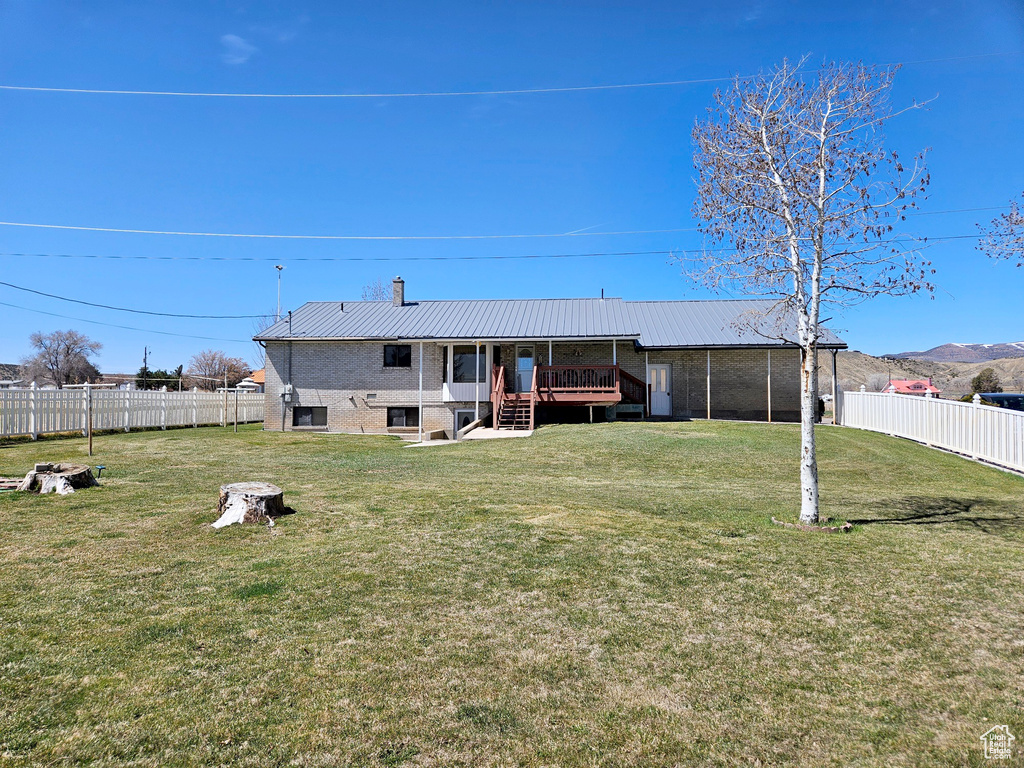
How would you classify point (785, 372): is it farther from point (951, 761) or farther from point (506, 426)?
point (951, 761)

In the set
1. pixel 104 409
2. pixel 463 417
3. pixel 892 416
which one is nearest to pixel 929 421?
pixel 892 416

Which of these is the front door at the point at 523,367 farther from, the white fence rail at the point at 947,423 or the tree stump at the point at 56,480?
the tree stump at the point at 56,480

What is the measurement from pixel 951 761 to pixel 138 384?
71.5 meters

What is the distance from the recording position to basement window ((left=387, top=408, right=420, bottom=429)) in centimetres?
2445

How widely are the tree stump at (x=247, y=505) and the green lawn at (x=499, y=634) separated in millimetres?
192

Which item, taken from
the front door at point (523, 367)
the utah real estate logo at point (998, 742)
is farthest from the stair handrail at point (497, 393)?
the utah real estate logo at point (998, 742)

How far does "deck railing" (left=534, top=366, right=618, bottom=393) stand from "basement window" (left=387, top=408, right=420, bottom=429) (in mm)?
5417

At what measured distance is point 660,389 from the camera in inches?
Answer: 973

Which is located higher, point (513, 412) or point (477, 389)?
point (477, 389)

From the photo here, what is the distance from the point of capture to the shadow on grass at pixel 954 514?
802cm

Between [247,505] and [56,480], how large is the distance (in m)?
3.97

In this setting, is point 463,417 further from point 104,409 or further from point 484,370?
point 104,409

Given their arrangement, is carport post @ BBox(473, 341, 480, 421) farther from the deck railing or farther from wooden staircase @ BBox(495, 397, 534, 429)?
the deck railing

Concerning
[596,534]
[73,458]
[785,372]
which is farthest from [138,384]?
Answer: [596,534]
